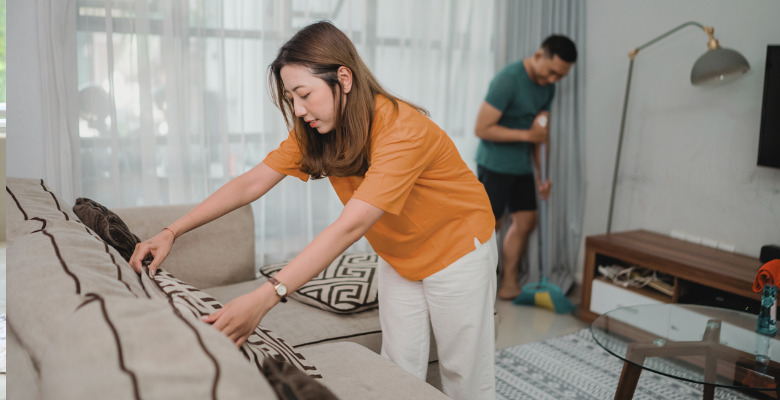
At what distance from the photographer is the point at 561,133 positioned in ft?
11.7

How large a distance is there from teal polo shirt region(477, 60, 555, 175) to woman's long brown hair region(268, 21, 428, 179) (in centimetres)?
179

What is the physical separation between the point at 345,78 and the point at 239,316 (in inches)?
23.0

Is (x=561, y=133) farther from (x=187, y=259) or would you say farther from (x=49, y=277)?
(x=49, y=277)

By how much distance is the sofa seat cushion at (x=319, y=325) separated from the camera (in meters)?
1.92

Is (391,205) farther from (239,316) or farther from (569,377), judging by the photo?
(569,377)

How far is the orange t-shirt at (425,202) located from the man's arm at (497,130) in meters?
1.59

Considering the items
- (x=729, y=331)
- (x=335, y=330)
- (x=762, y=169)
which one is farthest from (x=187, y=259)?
(x=762, y=169)

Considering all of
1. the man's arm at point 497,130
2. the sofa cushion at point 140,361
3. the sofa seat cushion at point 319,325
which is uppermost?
the man's arm at point 497,130

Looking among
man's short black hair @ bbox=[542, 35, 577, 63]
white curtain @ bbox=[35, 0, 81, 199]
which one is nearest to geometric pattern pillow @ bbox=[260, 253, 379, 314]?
white curtain @ bbox=[35, 0, 81, 199]

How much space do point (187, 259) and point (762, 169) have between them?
2.48 meters

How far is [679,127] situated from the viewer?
123 inches

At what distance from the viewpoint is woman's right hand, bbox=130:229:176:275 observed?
1.47 metres

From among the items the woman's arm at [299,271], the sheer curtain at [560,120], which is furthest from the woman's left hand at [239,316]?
the sheer curtain at [560,120]

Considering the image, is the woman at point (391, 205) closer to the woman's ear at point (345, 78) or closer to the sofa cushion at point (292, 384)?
the woman's ear at point (345, 78)
